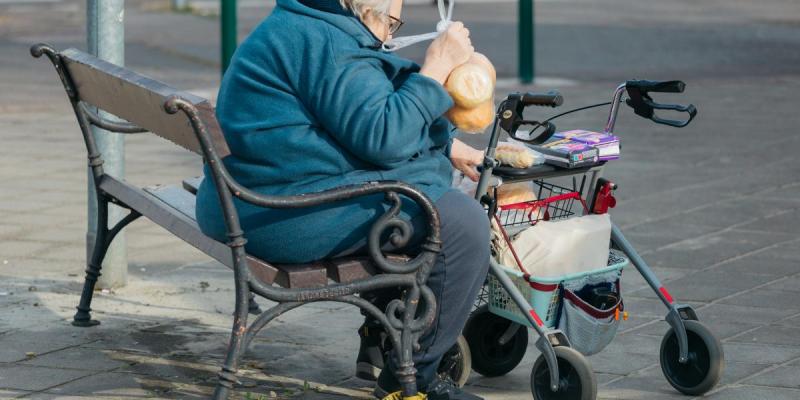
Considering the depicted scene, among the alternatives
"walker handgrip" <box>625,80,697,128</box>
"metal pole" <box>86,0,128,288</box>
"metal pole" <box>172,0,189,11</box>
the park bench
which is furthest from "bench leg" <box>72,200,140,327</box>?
"metal pole" <box>172,0,189,11</box>

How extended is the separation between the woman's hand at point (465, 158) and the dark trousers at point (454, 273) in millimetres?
245

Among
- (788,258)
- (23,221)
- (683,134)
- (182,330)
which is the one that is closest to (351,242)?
(182,330)

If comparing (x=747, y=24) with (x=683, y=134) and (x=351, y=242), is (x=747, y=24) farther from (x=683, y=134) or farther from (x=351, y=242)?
(x=351, y=242)

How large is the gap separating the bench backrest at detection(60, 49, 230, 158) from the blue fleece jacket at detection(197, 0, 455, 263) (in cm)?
17

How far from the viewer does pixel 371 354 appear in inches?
173

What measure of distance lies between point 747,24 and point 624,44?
3.10 metres

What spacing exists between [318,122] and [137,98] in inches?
23.7

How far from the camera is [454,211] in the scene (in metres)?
3.90

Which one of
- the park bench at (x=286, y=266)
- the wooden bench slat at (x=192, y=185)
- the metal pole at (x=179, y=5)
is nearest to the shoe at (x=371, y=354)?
the park bench at (x=286, y=266)

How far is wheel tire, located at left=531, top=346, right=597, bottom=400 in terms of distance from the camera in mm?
3986

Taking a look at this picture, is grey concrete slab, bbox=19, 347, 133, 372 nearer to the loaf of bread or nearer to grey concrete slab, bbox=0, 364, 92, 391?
grey concrete slab, bbox=0, 364, 92, 391

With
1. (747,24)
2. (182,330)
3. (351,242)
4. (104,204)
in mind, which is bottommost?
(747,24)

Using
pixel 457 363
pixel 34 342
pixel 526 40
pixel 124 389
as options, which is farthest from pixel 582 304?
pixel 526 40

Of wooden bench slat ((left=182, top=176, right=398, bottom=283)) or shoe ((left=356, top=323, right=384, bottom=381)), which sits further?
shoe ((left=356, top=323, right=384, bottom=381))
